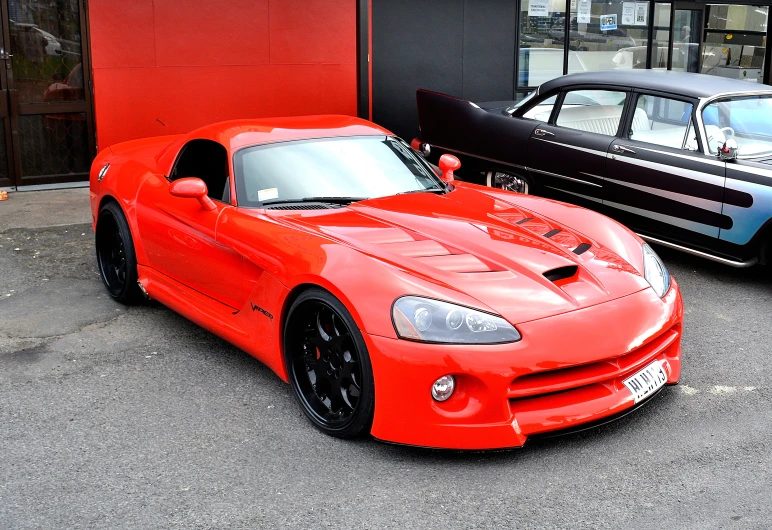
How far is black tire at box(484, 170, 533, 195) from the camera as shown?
26.2 ft

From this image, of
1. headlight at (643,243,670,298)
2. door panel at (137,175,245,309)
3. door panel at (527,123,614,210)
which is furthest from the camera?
door panel at (527,123,614,210)

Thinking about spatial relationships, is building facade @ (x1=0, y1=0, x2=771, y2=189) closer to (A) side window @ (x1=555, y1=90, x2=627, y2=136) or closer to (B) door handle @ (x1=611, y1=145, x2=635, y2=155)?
(A) side window @ (x1=555, y1=90, x2=627, y2=136)

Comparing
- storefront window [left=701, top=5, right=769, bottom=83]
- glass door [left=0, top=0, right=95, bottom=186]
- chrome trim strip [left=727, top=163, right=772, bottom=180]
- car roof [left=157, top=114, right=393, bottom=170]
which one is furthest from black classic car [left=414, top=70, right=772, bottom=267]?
storefront window [left=701, top=5, right=769, bottom=83]

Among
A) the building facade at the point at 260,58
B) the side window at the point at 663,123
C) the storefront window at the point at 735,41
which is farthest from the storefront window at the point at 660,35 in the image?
the side window at the point at 663,123

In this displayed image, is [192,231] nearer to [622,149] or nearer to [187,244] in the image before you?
[187,244]

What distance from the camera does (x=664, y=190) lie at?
271 inches

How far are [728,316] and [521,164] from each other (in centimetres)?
263

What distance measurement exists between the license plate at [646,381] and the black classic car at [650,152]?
258 cm

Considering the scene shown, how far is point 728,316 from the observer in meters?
5.90

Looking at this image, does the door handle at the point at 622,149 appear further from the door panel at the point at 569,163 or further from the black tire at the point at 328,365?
the black tire at the point at 328,365

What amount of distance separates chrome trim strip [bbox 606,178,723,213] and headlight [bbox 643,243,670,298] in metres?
1.97

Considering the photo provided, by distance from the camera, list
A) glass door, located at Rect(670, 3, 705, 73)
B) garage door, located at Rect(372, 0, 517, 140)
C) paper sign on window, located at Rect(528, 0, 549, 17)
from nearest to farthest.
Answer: garage door, located at Rect(372, 0, 517, 140)
paper sign on window, located at Rect(528, 0, 549, 17)
glass door, located at Rect(670, 3, 705, 73)

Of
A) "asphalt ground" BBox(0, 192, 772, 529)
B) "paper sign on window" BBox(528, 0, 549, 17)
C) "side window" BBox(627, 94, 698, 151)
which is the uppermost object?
"paper sign on window" BBox(528, 0, 549, 17)

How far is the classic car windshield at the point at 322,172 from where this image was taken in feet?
16.5
